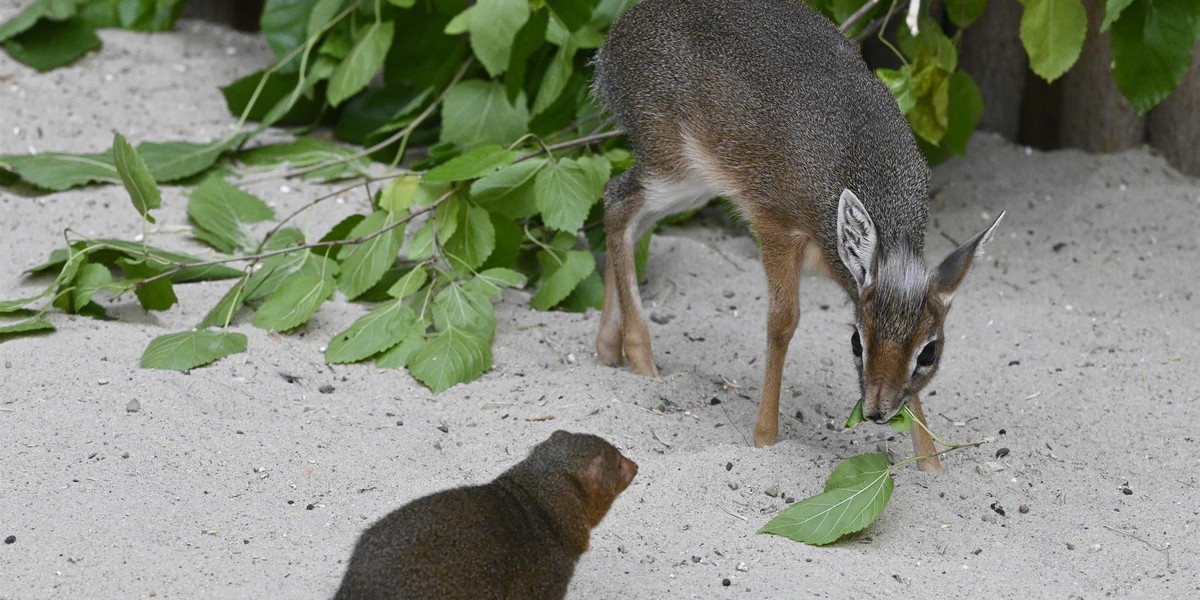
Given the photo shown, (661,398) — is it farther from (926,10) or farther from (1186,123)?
(1186,123)

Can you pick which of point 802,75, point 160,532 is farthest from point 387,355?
point 802,75

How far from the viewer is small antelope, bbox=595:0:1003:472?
4277mm

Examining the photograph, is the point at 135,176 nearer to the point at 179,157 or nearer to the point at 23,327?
the point at 23,327

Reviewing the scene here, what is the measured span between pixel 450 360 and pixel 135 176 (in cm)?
141

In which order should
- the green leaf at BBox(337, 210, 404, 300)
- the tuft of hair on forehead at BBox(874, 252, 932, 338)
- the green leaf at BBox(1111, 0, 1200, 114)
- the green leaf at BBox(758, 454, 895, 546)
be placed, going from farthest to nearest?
1. the green leaf at BBox(337, 210, 404, 300)
2. the green leaf at BBox(1111, 0, 1200, 114)
3. the tuft of hair on forehead at BBox(874, 252, 932, 338)
4. the green leaf at BBox(758, 454, 895, 546)

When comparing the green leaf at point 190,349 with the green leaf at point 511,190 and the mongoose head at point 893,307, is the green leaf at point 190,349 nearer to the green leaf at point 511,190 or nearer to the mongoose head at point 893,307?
the green leaf at point 511,190

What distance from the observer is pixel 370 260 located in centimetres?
571

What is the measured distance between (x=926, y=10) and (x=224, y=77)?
162 inches

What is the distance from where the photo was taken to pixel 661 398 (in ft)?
16.9

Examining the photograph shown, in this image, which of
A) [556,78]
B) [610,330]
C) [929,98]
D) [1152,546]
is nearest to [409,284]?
[610,330]

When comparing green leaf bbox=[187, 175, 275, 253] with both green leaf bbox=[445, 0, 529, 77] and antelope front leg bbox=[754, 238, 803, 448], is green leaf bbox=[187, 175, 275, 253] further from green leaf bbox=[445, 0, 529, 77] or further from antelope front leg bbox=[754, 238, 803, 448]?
antelope front leg bbox=[754, 238, 803, 448]

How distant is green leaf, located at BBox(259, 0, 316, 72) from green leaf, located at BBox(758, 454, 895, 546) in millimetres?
4298

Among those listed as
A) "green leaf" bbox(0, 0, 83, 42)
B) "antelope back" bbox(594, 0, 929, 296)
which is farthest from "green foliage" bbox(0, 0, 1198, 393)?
"green leaf" bbox(0, 0, 83, 42)

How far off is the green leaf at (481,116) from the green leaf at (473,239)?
2.30 feet
